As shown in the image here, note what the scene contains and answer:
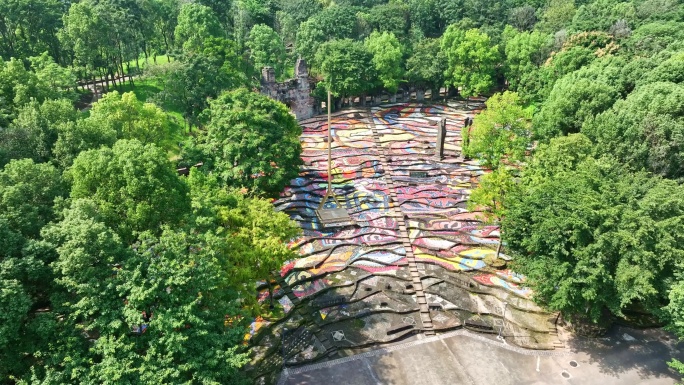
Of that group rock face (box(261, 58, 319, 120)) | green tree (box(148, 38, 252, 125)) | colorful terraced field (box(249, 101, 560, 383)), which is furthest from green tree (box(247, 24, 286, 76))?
colorful terraced field (box(249, 101, 560, 383))

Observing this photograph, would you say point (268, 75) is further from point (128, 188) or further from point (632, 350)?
point (632, 350)

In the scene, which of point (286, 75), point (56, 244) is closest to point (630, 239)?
point (56, 244)

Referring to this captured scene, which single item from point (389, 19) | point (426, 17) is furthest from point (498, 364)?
point (426, 17)

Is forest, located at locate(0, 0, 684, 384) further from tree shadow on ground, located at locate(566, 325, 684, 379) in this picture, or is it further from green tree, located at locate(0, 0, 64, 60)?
tree shadow on ground, located at locate(566, 325, 684, 379)

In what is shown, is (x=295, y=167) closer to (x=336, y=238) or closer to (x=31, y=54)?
(x=336, y=238)

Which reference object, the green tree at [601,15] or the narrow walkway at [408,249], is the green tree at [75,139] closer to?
the narrow walkway at [408,249]

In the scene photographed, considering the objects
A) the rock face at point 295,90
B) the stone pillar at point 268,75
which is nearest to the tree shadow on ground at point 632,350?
the rock face at point 295,90

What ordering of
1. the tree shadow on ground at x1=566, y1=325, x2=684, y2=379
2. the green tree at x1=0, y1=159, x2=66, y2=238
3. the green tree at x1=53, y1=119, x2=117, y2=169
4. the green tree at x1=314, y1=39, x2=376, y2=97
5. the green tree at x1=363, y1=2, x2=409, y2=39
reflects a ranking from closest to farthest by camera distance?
the green tree at x1=0, y1=159, x2=66, y2=238 → the tree shadow on ground at x1=566, y1=325, x2=684, y2=379 → the green tree at x1=53, y1=119, x2=117, y2=169 → the green tree at x1=314, y1=39, x2=376, y2=97 → the green tree at x1=363, y1=2, x2=409, y2=39
